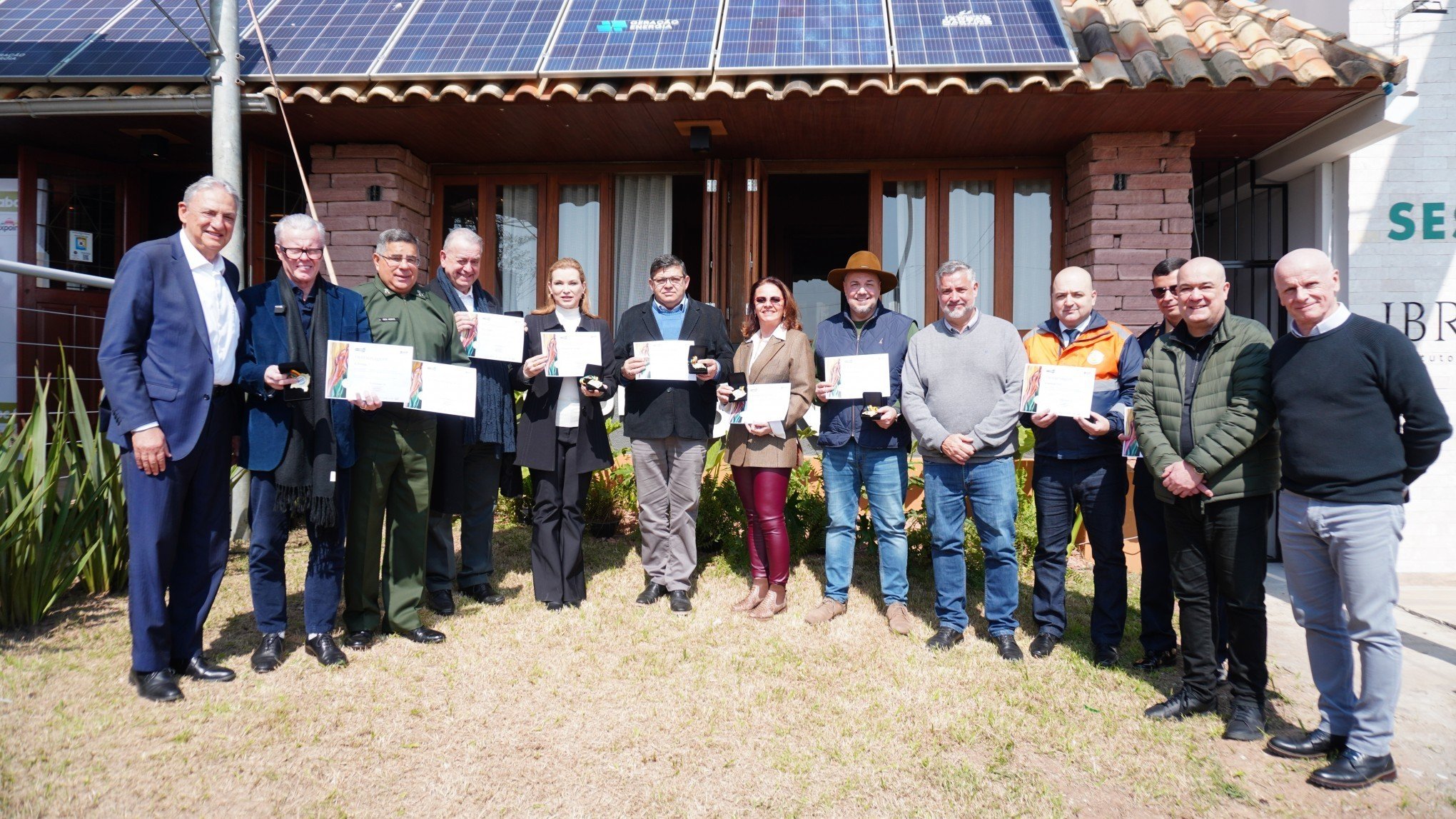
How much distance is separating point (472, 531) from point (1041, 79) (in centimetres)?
446

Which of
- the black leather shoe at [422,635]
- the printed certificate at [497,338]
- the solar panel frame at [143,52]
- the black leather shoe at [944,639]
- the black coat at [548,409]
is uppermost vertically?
the solar panel frame at [143,52]

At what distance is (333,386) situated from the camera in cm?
377

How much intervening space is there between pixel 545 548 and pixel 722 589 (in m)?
1.13

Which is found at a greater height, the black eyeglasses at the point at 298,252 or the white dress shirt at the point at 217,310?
the black eyeglasses at the point at 298,252

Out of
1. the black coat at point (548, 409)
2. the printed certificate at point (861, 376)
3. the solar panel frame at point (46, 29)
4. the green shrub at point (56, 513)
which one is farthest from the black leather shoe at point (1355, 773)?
the solar panel frame at point (46, 29)

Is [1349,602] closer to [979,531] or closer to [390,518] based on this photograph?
[979,531]

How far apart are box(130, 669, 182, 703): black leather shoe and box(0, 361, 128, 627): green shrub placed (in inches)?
44.9

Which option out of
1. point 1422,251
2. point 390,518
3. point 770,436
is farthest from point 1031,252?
point 390,518

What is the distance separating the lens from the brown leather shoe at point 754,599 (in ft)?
16.1

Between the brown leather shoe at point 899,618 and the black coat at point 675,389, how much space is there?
1.38 metres

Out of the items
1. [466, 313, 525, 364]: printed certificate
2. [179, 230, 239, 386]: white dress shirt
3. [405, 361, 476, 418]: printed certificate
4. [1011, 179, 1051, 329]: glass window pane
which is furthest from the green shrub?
[1011, 179, 1051, 329]: glass window pane

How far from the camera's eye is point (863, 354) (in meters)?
4.62

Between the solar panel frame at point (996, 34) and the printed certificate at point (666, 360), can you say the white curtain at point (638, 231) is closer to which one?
the solar panel frame at point (996, 34)

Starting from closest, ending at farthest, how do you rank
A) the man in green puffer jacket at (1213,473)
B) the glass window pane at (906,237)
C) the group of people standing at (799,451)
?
the group of people standing at (799,451)
the man in green puffer jacket at (1213,473)
the glass window pane at (906,237)
